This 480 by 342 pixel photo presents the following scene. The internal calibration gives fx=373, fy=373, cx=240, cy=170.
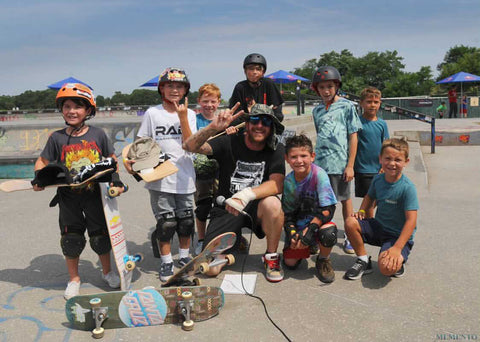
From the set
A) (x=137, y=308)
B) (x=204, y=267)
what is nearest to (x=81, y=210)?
(x=137, y=308)

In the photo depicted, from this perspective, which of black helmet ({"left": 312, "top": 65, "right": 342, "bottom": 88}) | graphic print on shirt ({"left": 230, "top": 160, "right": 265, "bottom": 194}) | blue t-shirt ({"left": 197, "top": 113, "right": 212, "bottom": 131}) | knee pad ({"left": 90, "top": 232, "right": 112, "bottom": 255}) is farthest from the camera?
blue t-shirt ({"left": 197, "top": 113, "right": 212, "bottom": 131})

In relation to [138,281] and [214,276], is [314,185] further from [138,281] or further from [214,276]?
[138,281]

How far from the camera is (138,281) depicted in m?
3.18

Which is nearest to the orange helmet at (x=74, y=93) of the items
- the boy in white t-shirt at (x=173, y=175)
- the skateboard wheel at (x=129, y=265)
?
the boy in white t-shirt at (x=173, y=175)

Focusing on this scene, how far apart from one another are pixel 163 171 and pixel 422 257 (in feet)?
8.21

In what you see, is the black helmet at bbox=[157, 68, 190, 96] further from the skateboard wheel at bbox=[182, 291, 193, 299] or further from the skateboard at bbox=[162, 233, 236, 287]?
the skateboard wheel at bbox=[182, 291, 193, 299]

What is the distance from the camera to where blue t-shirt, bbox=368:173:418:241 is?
3.00 m

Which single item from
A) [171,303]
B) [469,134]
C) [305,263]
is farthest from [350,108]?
[469,134]

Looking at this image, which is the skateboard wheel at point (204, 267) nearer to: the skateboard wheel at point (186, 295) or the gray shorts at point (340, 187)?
the skateboard wheel at point (186, 295)

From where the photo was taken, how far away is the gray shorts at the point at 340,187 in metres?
3.63

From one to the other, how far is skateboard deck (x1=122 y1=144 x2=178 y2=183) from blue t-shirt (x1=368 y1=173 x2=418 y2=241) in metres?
1.75

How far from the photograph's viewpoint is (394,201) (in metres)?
3.09

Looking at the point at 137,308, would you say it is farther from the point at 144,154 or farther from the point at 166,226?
the point at 144,154

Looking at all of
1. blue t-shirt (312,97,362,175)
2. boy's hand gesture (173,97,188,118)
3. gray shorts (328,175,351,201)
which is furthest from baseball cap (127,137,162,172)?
gray shorts (328,175,351,201)
